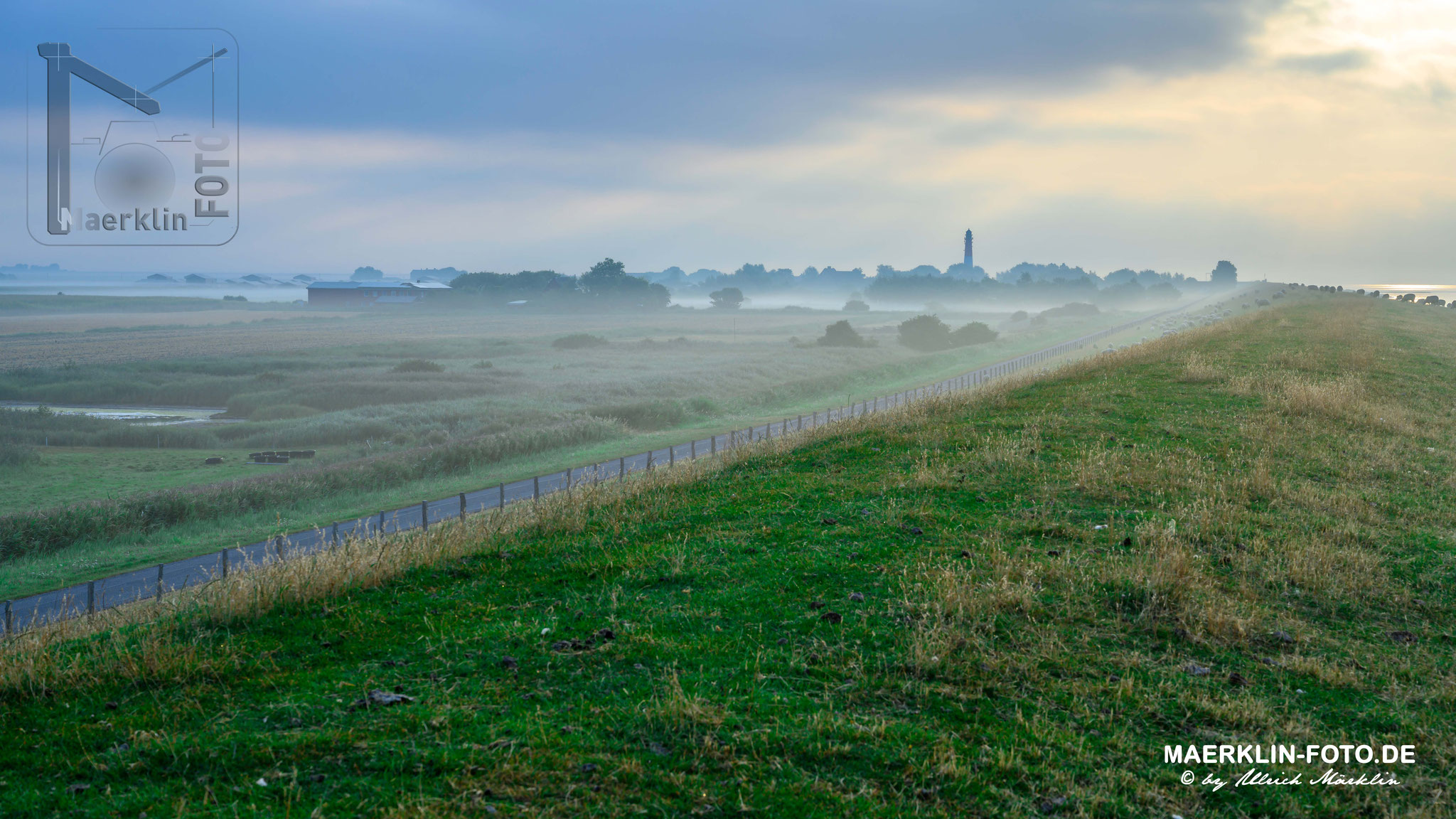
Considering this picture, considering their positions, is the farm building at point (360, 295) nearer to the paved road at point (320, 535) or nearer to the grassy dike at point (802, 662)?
the paved road at point (320, 535)

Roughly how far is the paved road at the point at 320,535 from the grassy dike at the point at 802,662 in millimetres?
2814

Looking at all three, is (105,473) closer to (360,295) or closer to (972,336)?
(972,336)

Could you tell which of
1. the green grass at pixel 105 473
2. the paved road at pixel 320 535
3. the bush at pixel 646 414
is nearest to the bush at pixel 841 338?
the bush at pixel 646 414

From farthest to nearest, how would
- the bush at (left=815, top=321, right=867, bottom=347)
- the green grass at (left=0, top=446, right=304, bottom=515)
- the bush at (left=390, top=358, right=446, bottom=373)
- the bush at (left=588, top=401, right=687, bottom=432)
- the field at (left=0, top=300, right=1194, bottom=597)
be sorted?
the bush at (left=815, top=321, right=867, bottom=347), the bush at (left=390, top=358, right=446, bottom=373), the bush at (left=588, top=401, right=687, bottom=432), the green grass at (left=0, top=446, right=304, bottom=515), the field at (left=0, top=300, right=1194, bottom=597)

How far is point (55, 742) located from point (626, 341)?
114365 millimetres

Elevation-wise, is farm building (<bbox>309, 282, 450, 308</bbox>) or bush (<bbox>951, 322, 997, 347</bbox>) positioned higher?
farm building (<bbox>309, 282, 450, 308</bbox>)

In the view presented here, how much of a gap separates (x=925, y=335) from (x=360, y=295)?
427 feet

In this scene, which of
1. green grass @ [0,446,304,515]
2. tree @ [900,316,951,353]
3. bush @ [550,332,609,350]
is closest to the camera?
green grass @ [0,446,304,515]

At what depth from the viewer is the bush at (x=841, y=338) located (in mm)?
112562

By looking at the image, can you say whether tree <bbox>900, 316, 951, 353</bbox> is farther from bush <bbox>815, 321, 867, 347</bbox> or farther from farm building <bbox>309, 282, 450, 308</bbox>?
farm building <bbox>309, 282, 450, 308</bbox>

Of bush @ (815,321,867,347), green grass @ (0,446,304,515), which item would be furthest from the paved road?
bush @ (815,321,867,347)

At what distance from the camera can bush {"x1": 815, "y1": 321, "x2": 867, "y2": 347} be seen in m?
113

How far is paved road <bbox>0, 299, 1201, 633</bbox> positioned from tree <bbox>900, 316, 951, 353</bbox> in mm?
60805

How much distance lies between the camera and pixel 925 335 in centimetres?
11825
